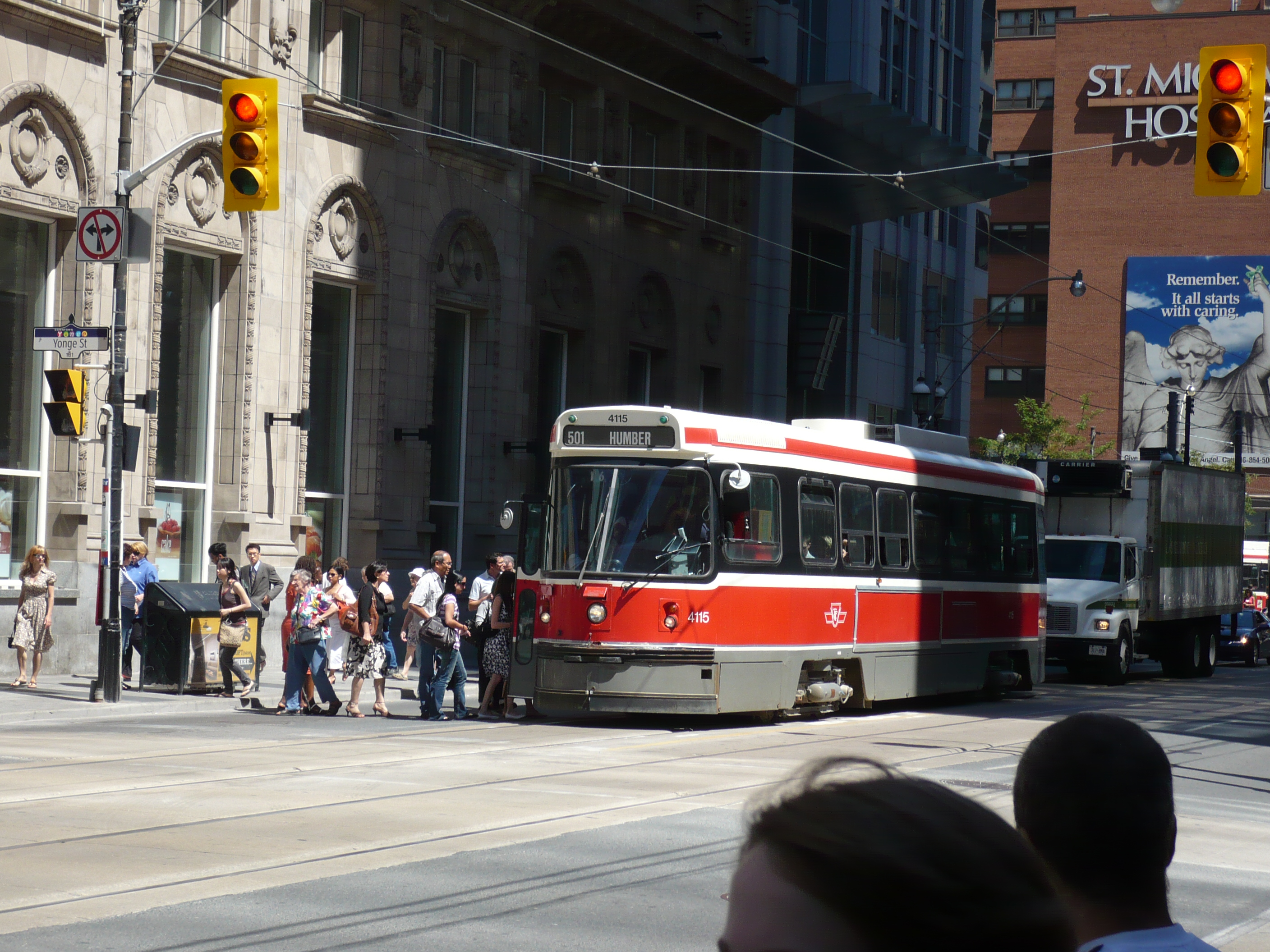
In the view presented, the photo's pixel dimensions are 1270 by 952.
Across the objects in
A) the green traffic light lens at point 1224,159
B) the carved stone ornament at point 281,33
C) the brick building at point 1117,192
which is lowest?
the green traffic light lens at point 1224,159

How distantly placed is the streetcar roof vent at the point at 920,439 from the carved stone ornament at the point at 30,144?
37.9 feet

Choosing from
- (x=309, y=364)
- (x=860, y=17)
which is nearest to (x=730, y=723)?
(x=309, y=364)

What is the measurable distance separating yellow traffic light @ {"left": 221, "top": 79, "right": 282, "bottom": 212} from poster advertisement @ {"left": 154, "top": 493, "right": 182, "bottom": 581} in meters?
9.94

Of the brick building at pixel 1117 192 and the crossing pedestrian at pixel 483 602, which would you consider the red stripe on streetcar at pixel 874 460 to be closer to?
the crossing pedestrian at pixel 483 602

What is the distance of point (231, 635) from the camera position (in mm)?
20234

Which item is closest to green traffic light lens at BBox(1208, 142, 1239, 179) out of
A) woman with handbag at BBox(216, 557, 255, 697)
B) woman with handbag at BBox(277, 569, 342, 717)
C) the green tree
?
woman with handbag at BBox(277, 569, 342, 717)

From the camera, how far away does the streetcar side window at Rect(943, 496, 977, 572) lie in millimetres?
22203

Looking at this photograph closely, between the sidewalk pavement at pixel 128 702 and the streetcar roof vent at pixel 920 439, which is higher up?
the streetcar roof vent at pixel 920 439

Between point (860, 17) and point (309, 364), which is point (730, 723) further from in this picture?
point (860, 17)

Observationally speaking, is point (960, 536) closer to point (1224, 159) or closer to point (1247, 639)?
point (1224, 159)

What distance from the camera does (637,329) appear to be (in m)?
36.3

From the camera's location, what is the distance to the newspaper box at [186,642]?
20.5 m

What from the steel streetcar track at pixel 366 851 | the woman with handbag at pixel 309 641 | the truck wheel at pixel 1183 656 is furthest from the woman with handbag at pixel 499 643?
the truck wheel at pixel 1183 656

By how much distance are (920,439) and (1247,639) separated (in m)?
20.5
